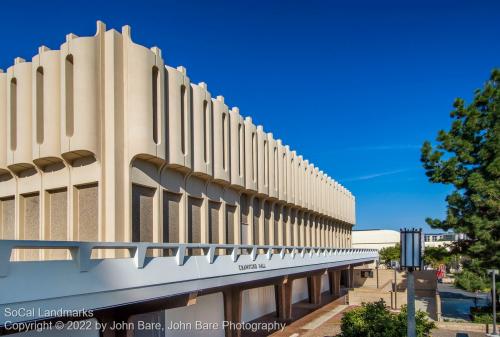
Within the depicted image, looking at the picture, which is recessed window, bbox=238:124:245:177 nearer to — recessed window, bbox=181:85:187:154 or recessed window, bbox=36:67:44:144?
recessed window, bbox=181:85:187:154

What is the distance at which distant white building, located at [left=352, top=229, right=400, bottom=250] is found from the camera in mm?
97625

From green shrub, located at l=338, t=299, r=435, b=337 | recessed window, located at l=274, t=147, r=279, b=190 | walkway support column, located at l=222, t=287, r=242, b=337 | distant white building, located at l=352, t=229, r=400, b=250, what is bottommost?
distant white building, located at l=352, t=229, r=400, b=250

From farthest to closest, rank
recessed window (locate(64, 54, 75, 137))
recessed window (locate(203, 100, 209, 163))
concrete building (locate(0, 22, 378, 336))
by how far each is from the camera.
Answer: recessed window (locate(203, 100, 209, 163))
recessed window (locate(64, 54, 75, 137))
concrete building (locate(0, 22, 378, 336))

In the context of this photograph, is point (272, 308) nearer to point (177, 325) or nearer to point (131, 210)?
point (177, 325)

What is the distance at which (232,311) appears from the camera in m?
19.8

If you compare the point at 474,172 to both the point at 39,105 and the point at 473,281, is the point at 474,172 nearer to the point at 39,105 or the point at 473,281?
the point at 473,281

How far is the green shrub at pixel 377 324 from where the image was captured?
14.4 metres

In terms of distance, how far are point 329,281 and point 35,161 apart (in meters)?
32.3

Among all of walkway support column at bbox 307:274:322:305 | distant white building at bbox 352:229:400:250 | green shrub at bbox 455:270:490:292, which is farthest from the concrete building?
distant white building at bbox 352:229:400:250

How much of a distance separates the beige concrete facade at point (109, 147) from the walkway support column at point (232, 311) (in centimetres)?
241


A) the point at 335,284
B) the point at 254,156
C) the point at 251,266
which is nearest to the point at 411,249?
the point at 251,266

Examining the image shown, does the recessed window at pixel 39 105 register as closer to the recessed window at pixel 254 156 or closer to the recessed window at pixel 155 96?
the recessed window at pixel 155 96

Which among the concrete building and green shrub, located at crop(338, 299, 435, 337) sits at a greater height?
the concrete building

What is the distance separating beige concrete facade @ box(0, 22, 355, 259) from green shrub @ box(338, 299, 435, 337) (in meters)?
6.60
